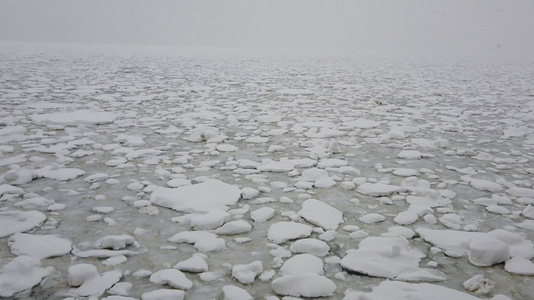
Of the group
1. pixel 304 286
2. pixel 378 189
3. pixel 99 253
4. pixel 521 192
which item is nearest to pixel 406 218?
pixel 378 189

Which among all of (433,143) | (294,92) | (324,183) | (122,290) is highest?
(294,92)

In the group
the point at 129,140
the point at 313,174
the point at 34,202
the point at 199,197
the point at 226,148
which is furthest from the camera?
the point at 129,140

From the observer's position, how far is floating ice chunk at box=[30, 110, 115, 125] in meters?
3.93

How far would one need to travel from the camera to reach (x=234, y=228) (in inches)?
71.8

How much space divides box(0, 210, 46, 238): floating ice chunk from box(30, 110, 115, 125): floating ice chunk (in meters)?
Result: 2.24

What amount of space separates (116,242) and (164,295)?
46cm

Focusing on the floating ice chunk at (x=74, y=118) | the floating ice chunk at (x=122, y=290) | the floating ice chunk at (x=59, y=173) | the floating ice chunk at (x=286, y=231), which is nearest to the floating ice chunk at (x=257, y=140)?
the floating ice chunk at (x=59, y=173)

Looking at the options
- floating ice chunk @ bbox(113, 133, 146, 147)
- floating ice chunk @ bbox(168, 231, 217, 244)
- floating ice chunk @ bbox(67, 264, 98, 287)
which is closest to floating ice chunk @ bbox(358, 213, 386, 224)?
A: floating ice chunk @ bbox(168, 231, 217, 244)

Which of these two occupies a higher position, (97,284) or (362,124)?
(362,124)

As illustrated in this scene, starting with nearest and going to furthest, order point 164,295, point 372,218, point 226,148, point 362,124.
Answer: point 164,295 < point 372,218 < point 226,148 < point 362,124

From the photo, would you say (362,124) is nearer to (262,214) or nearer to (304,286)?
(262,214)

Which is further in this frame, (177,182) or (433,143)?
(433,143)

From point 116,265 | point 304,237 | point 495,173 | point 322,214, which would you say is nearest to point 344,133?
point 495,173

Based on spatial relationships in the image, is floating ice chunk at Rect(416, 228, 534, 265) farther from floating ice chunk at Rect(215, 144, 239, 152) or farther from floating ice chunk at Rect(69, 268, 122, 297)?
floating ice chunk at Rect(215, 144, 239, 152)
